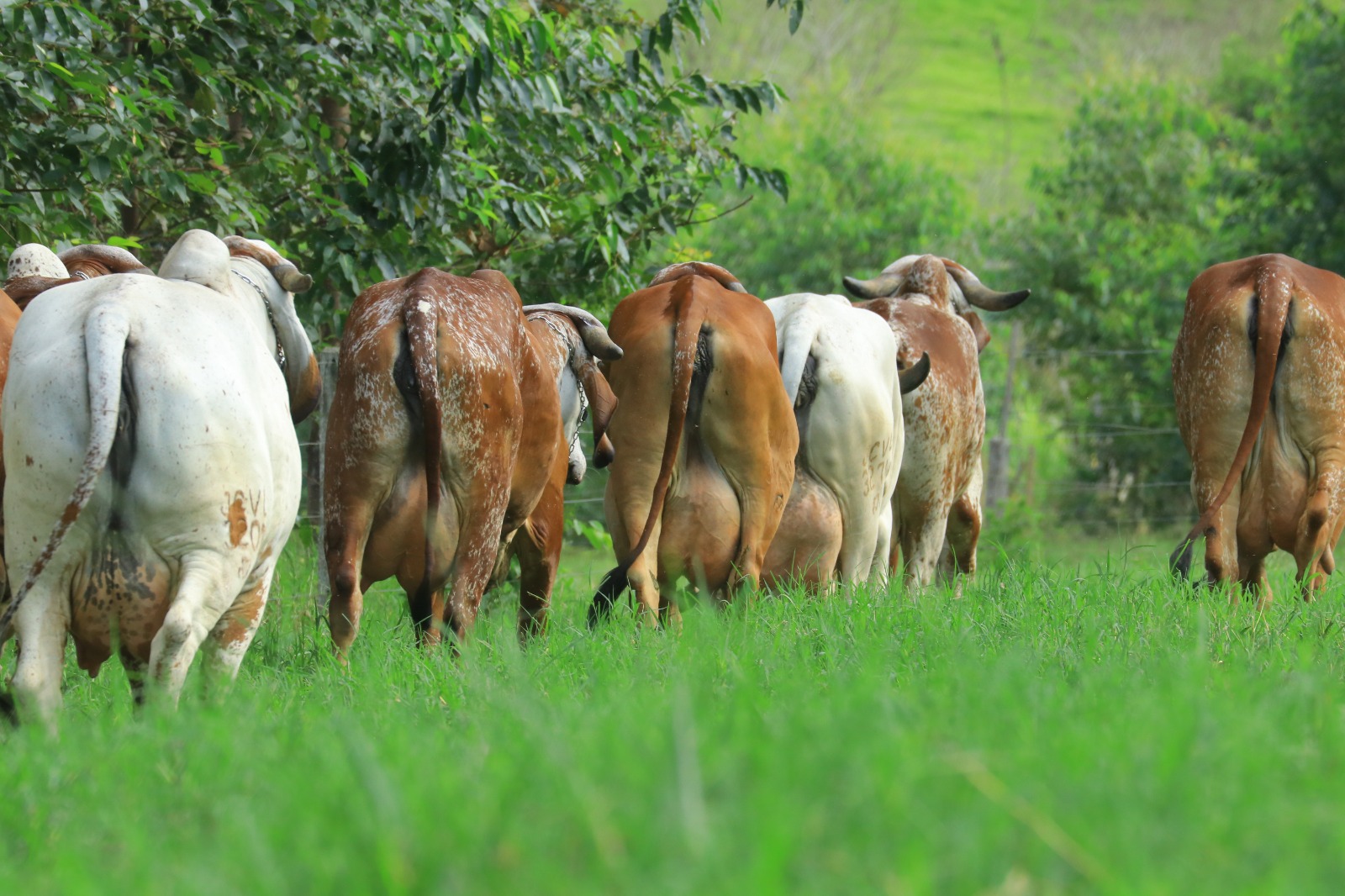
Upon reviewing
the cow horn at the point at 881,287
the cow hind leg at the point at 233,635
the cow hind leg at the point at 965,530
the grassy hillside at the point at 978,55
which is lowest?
the cow hind leg at the point at 965,530

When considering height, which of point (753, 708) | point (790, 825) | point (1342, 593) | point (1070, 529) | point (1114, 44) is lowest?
point (1070, 529)

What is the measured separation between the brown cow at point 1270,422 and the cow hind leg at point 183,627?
12.6ft

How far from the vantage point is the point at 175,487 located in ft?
11.5

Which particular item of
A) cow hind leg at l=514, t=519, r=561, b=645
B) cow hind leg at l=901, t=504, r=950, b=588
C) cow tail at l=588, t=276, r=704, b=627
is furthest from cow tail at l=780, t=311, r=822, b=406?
cow hind leg at l=901, t=504, r=950, b=588

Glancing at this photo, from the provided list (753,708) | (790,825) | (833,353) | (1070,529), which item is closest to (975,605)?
(833,353)

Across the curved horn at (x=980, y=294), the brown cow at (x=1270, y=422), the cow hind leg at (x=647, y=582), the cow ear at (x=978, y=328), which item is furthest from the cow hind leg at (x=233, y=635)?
the cow ear at (x=978, y=328)

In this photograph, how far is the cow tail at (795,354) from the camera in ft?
18.7

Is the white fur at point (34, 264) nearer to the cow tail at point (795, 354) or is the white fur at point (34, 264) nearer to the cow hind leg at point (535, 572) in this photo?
the cow hind leg at point (535, 572)

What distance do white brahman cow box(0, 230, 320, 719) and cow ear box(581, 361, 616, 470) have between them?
6.71ft

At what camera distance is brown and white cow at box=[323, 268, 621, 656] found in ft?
15.1

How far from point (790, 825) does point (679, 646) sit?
2.06m

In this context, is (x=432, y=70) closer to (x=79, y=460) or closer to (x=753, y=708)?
(x=79, y=460)

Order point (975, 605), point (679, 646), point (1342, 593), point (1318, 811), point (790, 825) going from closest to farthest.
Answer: point (790, 825)
point (1318, 811)
point (679, 646)
point (975, 605)
point (1342, 593)

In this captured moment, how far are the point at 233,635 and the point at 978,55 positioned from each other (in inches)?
3590
